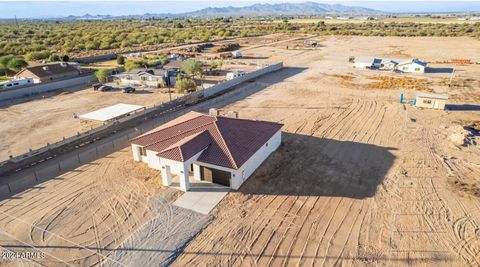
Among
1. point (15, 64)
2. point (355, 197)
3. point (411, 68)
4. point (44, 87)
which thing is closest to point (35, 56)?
point (15, 64)

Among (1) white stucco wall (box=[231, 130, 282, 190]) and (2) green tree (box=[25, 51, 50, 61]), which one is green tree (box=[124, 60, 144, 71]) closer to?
(2) green tree (box=[25, 51, 50, 61])

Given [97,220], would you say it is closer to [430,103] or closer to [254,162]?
[254,162]

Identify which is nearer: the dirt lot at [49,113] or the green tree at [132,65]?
the dirt lot at [49,113]

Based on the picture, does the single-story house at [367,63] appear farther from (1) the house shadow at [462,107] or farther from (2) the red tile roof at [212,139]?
(2) the red tile roof at [212,139]

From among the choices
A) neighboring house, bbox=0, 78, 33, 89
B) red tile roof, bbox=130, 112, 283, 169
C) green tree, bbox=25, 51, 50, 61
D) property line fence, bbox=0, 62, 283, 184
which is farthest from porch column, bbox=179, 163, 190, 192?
green tree, bbox=25, 51, 50, 61

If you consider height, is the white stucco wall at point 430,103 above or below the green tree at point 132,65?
below

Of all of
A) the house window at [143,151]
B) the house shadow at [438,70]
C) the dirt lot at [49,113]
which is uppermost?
the house shadow at [438,70]

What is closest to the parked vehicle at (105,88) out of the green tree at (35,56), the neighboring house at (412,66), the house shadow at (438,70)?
the green tree at (35,56)
